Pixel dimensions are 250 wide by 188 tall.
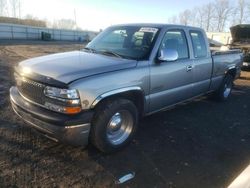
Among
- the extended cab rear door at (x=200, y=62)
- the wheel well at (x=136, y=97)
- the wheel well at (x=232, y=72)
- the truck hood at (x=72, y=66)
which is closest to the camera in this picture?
the truck hood at (x=72, y=66)

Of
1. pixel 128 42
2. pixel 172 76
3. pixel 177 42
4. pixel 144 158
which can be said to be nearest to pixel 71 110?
pixel 144 158

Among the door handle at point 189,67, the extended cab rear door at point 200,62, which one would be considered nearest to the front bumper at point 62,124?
the door handle at point 189,67

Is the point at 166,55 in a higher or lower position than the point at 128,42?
lower

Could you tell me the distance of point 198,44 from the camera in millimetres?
5531

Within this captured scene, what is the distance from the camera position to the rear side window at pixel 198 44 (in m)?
5.36

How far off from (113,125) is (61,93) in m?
1.01

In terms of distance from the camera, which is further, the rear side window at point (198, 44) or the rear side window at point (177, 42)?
the rear side window at point (198, 44)

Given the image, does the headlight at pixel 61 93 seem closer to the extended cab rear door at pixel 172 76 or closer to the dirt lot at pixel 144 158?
the dirt lot at pixel 144 158

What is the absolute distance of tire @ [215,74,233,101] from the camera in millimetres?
6875

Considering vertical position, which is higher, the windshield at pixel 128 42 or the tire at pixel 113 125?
the windshield at pixel 128 42

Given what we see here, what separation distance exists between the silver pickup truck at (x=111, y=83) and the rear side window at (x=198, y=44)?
23 millimetres

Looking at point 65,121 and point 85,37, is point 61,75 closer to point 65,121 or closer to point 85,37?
point 65,121

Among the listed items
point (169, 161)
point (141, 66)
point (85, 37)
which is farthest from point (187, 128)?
point (85, 37)

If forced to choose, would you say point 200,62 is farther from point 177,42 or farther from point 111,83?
point 111,83
